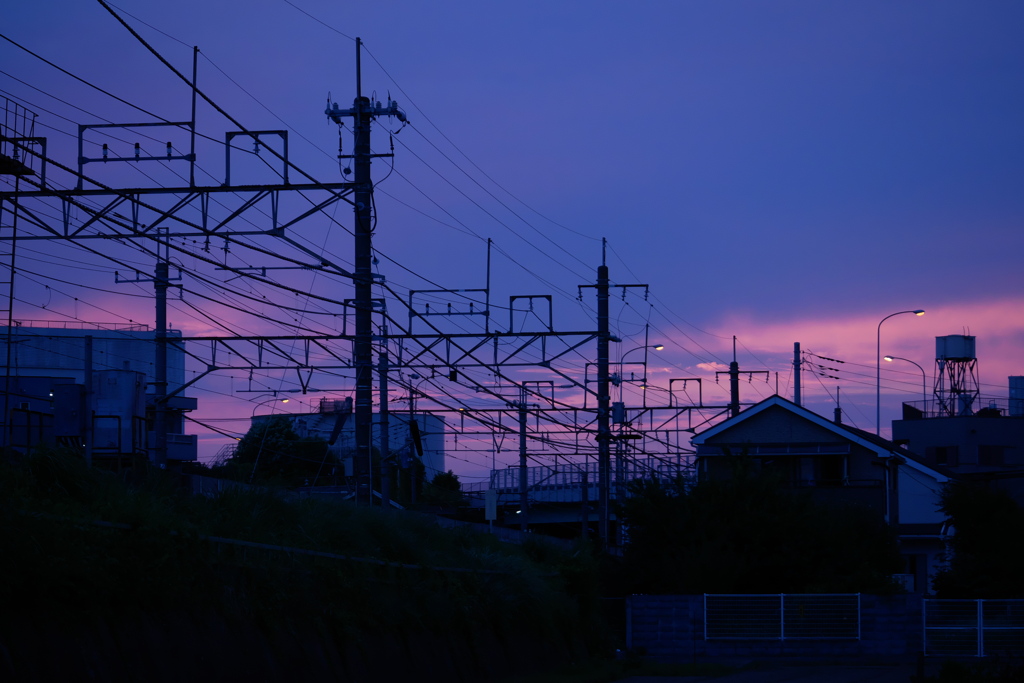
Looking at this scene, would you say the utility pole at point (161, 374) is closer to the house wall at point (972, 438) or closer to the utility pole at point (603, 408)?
the utility pole at point (603, 408)

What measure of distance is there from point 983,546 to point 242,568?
2539 cm

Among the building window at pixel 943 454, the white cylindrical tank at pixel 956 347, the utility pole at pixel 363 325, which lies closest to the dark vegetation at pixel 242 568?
the utility pole at pixel 363 325

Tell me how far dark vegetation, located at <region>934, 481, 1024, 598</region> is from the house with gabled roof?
4.95m

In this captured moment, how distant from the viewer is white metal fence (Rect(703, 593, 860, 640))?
1128 inches

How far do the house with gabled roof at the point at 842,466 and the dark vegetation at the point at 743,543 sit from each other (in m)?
6.35

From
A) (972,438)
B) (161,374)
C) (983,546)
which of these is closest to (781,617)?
(983,546)

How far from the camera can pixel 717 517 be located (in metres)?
31.3

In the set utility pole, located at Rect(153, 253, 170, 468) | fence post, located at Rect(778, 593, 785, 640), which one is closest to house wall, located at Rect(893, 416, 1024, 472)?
fence post, located at Rect(778, 593, 785, 640)

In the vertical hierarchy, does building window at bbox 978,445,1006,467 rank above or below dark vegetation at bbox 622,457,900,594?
above

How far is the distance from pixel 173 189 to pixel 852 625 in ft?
66.7

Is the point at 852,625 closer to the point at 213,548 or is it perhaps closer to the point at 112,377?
the point at 213,548

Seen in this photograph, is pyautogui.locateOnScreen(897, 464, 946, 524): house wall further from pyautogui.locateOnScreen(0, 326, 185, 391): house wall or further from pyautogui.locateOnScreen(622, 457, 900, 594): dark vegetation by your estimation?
pyautogui.locateOnScreen(0, 326, 185, 391): house wall

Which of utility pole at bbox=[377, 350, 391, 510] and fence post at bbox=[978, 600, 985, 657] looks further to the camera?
utility pole at bbox=[377, 350, 391, 510]

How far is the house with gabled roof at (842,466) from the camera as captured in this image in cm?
3912
